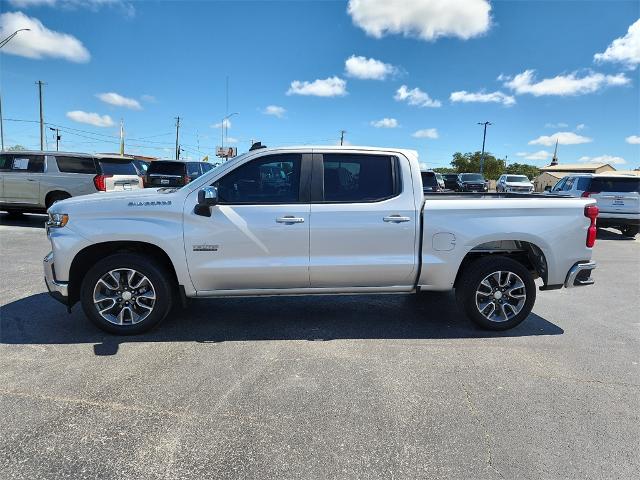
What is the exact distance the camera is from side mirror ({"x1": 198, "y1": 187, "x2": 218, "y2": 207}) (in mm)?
4071

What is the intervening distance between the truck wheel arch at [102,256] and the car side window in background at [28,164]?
9.11 m

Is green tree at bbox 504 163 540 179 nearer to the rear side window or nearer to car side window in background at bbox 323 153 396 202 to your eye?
the rear side window

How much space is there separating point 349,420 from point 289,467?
0.61 m

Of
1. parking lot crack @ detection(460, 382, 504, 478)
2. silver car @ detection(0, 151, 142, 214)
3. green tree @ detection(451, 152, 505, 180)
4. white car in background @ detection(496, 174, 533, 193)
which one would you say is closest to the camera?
parking lot crack @ detection(460, 382, 504, 478)

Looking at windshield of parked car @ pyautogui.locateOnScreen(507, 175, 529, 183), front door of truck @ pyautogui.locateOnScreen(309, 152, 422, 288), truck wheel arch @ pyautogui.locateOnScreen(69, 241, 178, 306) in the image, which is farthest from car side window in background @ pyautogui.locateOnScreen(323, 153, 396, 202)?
windshield of parked car @ pyautogui.locateOnScreen(507, 175, 529, 183)

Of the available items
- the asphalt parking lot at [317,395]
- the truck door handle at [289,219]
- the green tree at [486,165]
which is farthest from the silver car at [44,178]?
the green tree at [486,165]

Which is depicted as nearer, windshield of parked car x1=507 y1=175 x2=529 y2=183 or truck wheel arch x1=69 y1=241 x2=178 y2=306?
truck wheel arch x1=69 y1=241 x2=178 y2=306

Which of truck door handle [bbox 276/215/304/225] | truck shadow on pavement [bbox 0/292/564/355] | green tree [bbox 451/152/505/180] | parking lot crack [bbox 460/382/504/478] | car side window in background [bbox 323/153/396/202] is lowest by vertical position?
parking lot crack [bbox 460/382/504/478]

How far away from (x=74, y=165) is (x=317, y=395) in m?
11.1

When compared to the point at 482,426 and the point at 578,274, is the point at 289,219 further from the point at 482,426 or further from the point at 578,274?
the point at 578,274

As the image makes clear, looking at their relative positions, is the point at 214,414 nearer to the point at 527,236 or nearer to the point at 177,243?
the point at 177,243

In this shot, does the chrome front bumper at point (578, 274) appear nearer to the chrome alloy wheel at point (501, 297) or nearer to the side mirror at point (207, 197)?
the chrome alloy wheel at point (501, 297)

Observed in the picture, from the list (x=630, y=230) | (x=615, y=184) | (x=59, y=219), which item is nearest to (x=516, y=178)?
(x=630, y=230)

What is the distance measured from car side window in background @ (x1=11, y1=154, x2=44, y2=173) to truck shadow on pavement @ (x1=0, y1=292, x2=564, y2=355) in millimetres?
7693
